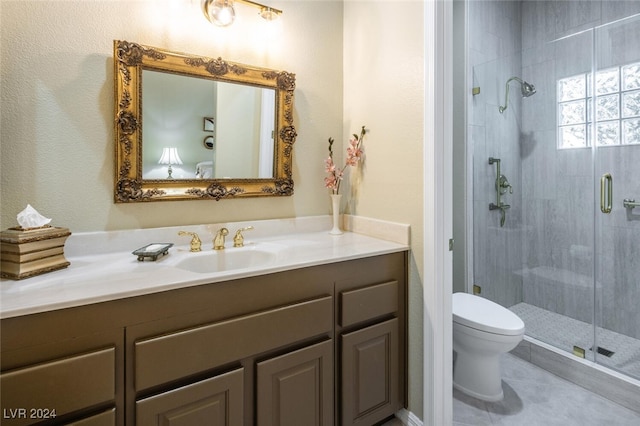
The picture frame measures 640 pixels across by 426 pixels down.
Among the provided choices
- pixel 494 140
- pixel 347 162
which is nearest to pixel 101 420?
pixel 347 162

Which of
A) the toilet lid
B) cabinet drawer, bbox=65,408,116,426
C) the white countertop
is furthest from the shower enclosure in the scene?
cabinet drawer, bbox=65,408,116,426

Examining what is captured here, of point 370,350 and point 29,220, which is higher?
point 29,220

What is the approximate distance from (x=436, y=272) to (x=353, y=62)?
1.34m

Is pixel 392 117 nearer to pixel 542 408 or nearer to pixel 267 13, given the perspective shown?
pixel 267 13

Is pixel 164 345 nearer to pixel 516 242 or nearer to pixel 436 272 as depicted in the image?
pixel 436 272

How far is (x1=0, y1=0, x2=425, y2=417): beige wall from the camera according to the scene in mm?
1298

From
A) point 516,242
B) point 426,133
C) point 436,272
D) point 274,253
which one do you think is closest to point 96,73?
point 274,253

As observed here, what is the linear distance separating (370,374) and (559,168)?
7.47 ft

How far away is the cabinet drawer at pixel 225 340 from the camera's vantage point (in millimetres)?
999

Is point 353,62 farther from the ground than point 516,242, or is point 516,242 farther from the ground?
point 353,62

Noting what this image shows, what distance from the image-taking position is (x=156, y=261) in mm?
1322

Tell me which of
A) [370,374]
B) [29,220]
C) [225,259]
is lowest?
[370,374]

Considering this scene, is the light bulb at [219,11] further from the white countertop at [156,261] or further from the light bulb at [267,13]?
the white countertop at [156,261]

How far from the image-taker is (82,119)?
139cm
